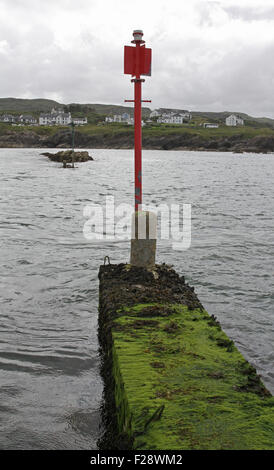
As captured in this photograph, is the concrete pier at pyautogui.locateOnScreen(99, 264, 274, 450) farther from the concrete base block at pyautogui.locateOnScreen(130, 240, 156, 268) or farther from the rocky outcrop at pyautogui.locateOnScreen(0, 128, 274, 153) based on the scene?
the rocky outcrop at pyautogui.locateOnScreen(0, 128, 274, 153)

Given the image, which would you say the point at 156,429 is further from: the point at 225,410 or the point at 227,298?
the point at 227,298

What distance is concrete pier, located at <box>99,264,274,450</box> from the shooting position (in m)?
3.29

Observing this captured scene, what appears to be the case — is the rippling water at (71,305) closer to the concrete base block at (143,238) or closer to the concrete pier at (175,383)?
the concrete pier at (175,383)

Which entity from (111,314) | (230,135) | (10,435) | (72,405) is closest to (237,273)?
(111,314)

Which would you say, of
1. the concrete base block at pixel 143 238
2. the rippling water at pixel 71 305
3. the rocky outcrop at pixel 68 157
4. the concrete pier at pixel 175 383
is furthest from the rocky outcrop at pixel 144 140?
the concrete pier at pixel 175 383

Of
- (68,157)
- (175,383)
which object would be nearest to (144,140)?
(68,157)

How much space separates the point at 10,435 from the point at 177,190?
96.0 feet

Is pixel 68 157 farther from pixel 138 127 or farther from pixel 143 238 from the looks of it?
pixel 143 238

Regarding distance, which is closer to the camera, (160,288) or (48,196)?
(160,288)

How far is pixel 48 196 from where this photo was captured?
27.6 metres

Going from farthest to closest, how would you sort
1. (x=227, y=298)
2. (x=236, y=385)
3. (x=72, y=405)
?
(x=227, y=298)
(x=72, y=405)
(x=236, y=385)

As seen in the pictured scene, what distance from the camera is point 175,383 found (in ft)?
12.9

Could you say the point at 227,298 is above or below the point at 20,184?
below

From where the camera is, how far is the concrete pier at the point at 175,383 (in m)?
3.29
